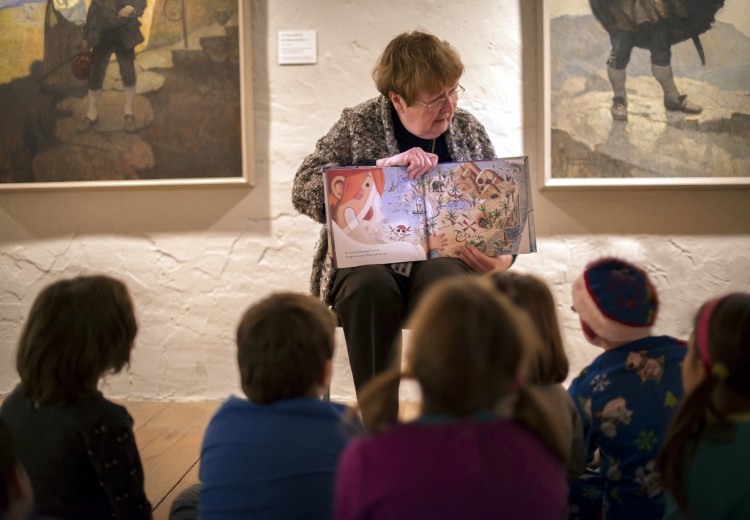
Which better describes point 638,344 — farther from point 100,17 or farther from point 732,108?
point 100,17

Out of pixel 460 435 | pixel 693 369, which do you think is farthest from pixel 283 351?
pixel 693 369

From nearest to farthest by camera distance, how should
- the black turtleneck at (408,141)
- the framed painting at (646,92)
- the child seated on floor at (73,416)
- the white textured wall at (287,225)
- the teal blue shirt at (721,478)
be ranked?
the teal blue shirt at (721,478) → the child seated on floor at (73,416) → the black turtleneck at (408,141) → the framed painting at (646,92) → the white textured wall at (287,225)

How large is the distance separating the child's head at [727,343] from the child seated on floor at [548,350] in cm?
33

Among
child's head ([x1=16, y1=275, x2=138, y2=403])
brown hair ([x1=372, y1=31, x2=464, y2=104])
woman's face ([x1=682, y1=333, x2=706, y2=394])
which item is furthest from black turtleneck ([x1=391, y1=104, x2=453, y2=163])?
woman's face ([x1=682, y1=333, x2=706, y2=394])

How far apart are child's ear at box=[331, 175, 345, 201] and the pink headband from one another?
52.6 inches

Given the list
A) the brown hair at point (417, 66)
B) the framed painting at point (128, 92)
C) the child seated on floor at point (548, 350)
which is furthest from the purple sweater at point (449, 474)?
the framed painting at point (128, 92)

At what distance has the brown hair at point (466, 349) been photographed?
118 cm

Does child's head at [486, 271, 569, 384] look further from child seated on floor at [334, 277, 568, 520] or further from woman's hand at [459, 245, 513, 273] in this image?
woman's hand at [459, 245, 513, 273]

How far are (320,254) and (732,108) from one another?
199cm

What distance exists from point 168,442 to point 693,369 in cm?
230

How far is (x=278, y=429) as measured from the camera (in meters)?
1.49

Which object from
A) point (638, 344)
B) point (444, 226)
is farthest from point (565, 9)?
point (638, 344)

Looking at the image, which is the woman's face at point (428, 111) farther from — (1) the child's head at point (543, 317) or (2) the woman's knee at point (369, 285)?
(1) the child's head at point (543, 317)

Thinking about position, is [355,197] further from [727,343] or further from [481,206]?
[727,343]
